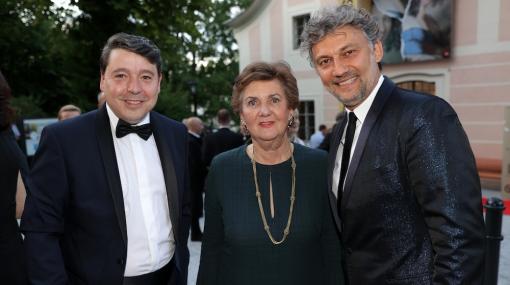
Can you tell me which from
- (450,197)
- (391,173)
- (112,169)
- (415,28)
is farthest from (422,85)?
(112,169)

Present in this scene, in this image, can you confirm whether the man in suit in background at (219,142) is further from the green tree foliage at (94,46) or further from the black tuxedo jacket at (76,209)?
the green tree foliage at (94,46)

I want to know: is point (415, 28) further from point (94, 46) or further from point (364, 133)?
point (364, 133)

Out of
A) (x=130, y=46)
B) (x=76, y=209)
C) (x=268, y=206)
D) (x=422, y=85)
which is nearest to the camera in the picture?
(x=76, y=209)

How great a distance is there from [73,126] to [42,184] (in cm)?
32

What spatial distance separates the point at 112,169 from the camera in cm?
196

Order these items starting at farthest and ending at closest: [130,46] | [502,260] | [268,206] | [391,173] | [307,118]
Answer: [307,118], [502,260], [268,206], [130,46], [391,173]

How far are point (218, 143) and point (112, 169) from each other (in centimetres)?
455

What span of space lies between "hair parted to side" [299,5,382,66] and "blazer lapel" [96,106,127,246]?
1134 mm

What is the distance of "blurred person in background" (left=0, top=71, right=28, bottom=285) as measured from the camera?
2168 mm

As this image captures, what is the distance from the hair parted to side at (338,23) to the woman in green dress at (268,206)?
13.7 inches

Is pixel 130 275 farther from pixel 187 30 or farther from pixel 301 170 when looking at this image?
pixel 187 30

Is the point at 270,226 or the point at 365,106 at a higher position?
the point at 365,106

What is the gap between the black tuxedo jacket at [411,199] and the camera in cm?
146

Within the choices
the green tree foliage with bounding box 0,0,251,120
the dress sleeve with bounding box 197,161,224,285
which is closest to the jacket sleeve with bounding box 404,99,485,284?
the dress sleeve with bounding box 197,161,224,285
